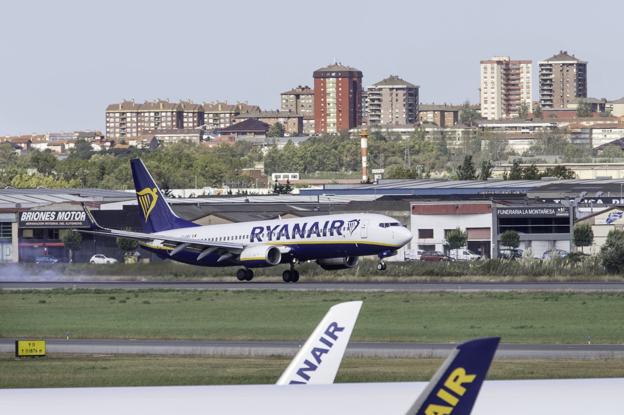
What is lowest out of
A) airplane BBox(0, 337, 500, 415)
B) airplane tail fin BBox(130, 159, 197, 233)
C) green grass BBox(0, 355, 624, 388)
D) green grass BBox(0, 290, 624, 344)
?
green grass BBox(0, 290, 624, 344)

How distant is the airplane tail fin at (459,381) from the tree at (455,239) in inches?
3877

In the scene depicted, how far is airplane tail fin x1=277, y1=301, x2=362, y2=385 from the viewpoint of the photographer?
60.1 feet

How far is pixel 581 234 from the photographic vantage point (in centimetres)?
10969

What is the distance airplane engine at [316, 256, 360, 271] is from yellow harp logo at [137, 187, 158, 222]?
12.4 metres

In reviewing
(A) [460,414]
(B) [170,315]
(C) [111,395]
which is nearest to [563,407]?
(A) [460,414]

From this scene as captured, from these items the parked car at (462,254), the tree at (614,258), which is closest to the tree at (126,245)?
the parked car at (462,254)

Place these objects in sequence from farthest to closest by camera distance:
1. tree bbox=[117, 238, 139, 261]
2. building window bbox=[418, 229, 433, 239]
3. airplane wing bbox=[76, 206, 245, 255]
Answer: building window bbox=[418, 229, 433, 239], tree bbox=[117, 238, 139, 261], airplane wing bbox=[76, 206, 245, 255]

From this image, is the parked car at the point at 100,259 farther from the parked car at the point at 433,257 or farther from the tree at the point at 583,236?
the tree at the point at 583,236

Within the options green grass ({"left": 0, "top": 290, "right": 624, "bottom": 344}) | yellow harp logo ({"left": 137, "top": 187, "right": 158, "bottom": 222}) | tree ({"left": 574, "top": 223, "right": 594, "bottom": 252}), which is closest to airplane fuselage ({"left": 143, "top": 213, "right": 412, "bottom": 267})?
yellow harp logo ({"left": 137, "top": 187, "right": 158, "bottom": 222})

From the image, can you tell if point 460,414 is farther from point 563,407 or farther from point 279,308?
point 279,308

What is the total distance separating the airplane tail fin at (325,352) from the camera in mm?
18328

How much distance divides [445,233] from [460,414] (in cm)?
10086

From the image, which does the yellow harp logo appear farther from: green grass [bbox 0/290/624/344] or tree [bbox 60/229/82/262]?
tree [bbox 60/229/82/262]

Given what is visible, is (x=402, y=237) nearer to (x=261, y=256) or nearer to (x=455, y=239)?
(x=261, y=256)
